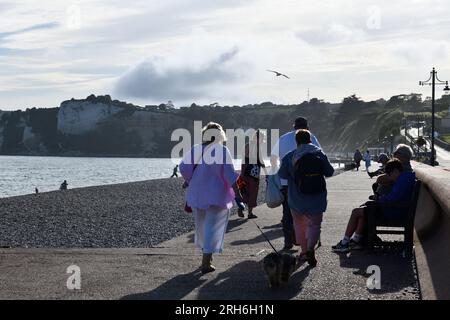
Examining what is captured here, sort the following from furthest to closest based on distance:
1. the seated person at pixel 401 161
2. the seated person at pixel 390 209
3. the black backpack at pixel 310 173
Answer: the seated person at pixel 401 161
the seated person at pixel 390 209
the black backpack at pixel 310 173

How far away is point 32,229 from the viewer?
54.3 feet

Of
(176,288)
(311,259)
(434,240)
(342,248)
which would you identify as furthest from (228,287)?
(342,248)

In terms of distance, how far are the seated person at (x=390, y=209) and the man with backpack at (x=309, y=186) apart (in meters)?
1.01

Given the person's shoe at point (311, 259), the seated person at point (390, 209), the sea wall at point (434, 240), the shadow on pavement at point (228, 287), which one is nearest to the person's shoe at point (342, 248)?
the seated person at point (390, 209)

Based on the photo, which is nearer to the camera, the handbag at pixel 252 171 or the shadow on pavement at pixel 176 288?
the shadow on pavement at pixel 176 288

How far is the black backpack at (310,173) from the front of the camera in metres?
9.56

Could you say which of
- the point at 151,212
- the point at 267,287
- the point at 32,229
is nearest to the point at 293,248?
the point at 267,287

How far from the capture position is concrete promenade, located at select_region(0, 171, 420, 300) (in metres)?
7.85

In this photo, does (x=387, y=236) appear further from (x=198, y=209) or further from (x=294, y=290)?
(x=294, y=290)

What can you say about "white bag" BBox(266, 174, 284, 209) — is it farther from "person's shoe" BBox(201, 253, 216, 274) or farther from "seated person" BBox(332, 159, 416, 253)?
"person's shoe" BBox(201, 253, 216, 274)

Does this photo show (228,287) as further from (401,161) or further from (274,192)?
(401,161)

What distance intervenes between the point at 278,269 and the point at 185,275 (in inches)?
56.7

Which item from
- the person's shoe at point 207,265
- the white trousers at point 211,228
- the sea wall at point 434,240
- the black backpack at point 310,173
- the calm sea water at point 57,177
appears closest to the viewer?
the sea wall at point 434,240

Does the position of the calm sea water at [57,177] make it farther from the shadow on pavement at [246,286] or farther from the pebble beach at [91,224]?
the shadow on pavement at [246,286]
